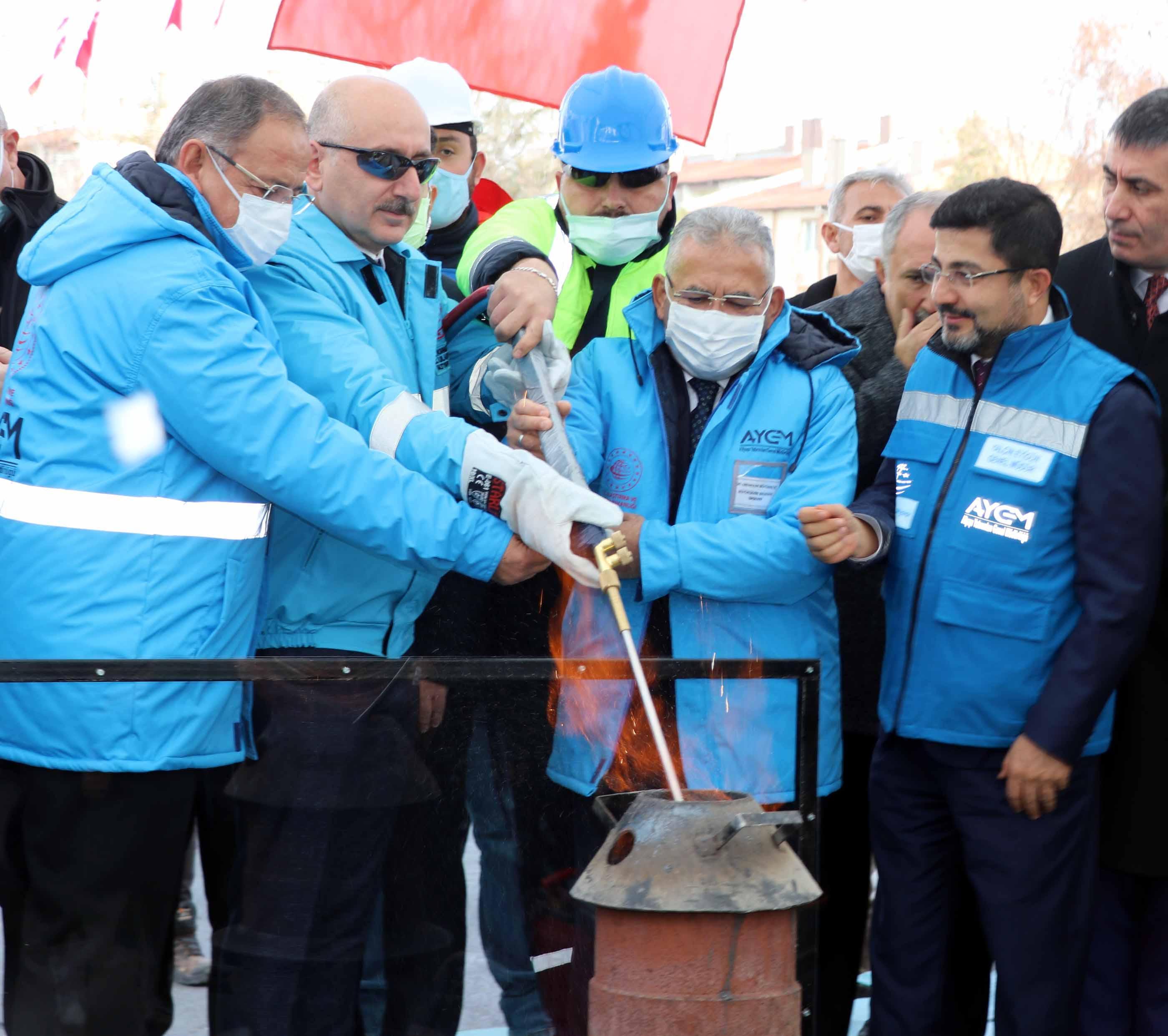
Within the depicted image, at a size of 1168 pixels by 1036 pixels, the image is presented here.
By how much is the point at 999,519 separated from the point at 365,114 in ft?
5.19

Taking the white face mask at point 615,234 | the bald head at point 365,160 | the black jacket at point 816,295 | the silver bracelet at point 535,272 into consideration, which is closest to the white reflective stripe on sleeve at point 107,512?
the bald head at point 365,160

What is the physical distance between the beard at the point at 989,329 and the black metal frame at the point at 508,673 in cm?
91

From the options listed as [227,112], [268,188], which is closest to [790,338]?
[268,188]

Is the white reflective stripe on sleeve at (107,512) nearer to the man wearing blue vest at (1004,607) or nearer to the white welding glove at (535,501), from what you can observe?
the white welding glove at (535,501)

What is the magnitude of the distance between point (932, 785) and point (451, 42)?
3567 millimetres

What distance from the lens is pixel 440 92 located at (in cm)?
415

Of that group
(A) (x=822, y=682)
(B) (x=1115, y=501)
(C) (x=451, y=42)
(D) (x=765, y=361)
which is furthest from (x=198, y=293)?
(C) (x=451, y=42)

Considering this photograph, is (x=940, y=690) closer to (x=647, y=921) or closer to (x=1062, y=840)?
(x=1062, y=840)

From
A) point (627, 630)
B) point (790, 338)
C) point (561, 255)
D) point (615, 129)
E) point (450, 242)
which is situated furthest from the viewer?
point (450, 242)

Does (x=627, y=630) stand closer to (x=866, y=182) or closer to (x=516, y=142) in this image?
(x=866, y=182)

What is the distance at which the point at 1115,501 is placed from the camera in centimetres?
275

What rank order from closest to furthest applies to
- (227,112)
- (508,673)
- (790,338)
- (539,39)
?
(508,673) → (227,112) → (790,338) → (539,39)

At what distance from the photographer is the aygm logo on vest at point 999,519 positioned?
2824 mm

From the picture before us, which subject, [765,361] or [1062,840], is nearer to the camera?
[1062,840]
